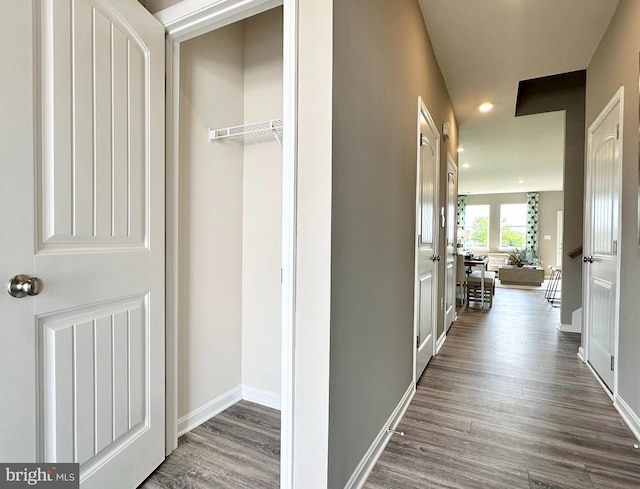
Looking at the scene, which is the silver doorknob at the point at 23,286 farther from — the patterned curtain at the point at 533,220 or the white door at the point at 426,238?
the patterned curtain at the point at 533,220

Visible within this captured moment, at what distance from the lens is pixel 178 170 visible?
1.65m

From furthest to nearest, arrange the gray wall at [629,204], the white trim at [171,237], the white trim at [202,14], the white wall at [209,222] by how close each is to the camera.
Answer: the gray wall at [629,204]
the white wall at [209,222]
the white trim at [171,237]
the white trim at [202,14]

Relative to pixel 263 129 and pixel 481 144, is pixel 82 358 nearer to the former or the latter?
pixel 263 129

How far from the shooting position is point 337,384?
1.21 m

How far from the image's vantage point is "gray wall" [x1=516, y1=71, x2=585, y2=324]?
382cm

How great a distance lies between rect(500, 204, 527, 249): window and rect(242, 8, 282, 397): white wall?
456 inches

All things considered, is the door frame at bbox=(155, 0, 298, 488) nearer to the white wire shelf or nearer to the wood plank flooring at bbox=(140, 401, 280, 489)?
the wood plank flooring at bbox=(140, 401, 280, 489)

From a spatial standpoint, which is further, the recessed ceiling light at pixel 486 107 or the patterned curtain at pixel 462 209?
the patterned curtain at pixel 462 209

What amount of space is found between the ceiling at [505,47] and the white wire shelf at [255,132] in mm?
1508

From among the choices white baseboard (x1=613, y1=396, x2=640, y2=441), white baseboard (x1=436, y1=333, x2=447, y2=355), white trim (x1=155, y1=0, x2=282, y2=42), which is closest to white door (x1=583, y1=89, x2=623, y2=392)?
white baseboard (x1=613, y1=396, x2=640, y2=441)

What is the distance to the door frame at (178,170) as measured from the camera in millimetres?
1185

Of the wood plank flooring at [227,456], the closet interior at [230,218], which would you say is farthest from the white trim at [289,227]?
the closet interior at [230,218]

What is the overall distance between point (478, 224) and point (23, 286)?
12822 millimetres

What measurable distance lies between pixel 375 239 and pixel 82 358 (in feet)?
4.08
